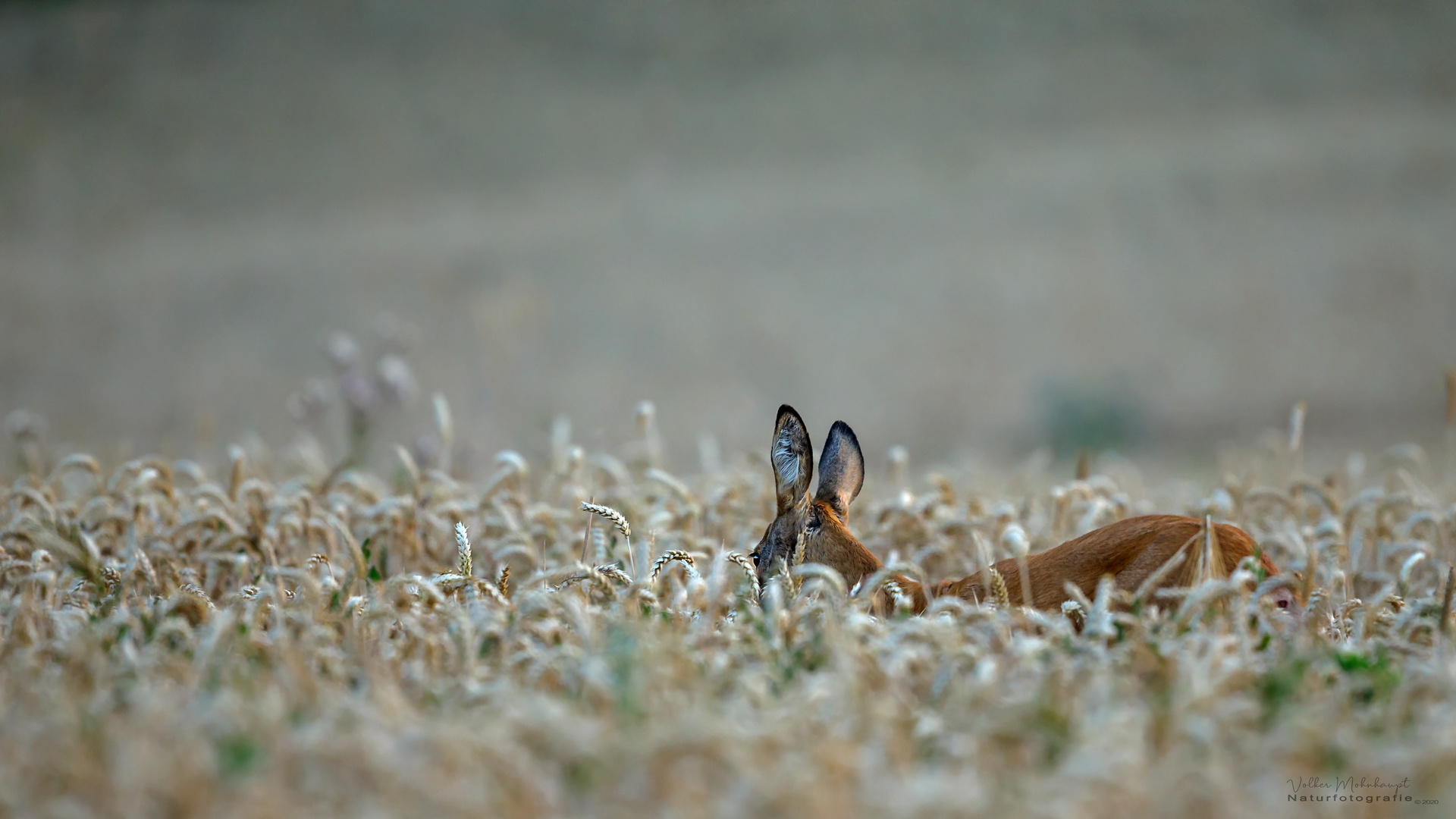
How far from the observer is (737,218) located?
25.9 metres

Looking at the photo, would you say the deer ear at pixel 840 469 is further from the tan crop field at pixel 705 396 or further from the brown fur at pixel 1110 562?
the brown fur at pixel 1110 562

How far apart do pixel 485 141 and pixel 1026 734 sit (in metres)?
31.1

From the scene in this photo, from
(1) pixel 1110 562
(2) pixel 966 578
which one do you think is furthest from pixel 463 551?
(1) pixel 1110 562

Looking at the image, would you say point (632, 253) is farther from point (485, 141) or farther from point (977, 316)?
point (485, 141)

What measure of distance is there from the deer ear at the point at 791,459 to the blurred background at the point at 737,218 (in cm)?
386

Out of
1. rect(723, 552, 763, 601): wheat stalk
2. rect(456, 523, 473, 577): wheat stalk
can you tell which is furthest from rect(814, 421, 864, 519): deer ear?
rect(456, 523, 473, 577): wheat stalk

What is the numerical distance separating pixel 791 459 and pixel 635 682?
95.8 inches

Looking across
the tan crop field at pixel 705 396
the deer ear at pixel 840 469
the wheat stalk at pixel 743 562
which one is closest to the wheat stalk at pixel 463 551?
the tan crop field at pixel 705 396

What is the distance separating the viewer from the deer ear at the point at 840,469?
5.12 metres

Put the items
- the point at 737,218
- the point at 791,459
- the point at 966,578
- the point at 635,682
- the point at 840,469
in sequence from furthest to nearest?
1. the point at 737,218
2. the point at 840,469
3. the point at 791,459
4. the point at 966,578
5. the point at 635,682

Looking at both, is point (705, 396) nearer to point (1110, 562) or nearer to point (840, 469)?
point (840, 469)

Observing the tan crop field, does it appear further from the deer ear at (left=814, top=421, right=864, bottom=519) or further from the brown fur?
the deer ear at (left=814, top=421, right=864, bottom=519)

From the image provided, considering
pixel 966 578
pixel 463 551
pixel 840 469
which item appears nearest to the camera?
pixel 463 551

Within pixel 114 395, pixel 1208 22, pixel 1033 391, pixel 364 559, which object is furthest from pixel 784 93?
pixel 364 559
